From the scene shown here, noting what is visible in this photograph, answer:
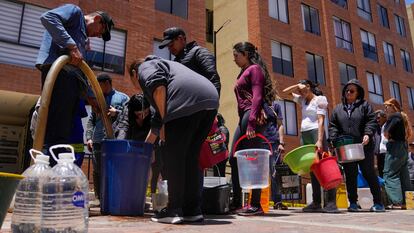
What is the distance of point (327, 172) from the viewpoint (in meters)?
4.30

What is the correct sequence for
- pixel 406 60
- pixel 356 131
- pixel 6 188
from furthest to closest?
1. pixel 406 60
2. pixel 356 131
3. pixel 6 188

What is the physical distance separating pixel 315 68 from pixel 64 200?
1949 cm

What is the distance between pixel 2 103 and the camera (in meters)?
11.2

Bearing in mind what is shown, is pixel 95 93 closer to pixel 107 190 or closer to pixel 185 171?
pixel 107 190

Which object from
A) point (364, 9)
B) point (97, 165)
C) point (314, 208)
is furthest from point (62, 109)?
point (364, 9)

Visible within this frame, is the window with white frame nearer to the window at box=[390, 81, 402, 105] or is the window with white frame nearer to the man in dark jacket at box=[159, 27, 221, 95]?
the window at box=[390, 81, 402, 105]

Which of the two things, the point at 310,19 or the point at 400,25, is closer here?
the point at 310,19

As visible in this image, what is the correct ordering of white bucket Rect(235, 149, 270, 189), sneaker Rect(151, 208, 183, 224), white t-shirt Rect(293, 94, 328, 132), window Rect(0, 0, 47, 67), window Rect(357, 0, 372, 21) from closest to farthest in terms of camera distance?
sneaker Rect(151, 208, 183, 224) < white bucket Rect(235, 149, 270, 189) < white t-shirt Rect(293, 94, 328, 132) < window Rect(0, 0, 47, 67) < window Rect(357, 0, 372, 21)

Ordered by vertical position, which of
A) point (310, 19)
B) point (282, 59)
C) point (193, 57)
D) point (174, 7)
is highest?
point (310, 19)

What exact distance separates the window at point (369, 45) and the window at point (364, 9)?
3.77ft

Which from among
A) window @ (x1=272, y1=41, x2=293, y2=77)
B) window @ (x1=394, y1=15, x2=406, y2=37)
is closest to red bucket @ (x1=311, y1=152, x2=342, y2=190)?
window @ (x1=272, y1=41, x2=293, y2=77)

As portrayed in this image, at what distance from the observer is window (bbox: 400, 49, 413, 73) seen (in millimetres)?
26172

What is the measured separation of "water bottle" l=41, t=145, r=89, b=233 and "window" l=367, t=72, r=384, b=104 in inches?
897

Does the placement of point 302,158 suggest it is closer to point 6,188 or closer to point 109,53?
point 6,188
